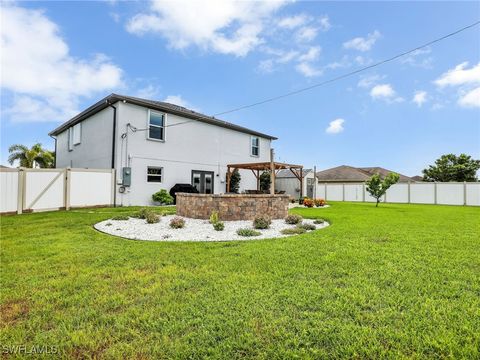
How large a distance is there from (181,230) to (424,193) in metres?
21.8

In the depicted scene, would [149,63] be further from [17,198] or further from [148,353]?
[148,353]

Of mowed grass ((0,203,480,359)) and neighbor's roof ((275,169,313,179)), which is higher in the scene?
neighbor's roof ((275,169,313,179))

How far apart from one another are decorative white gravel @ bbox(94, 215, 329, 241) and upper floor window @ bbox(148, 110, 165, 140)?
757 centimetres

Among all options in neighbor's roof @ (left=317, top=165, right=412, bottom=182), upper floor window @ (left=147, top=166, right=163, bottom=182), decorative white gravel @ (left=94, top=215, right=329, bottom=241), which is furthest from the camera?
neighbor's roof @ (left=317, top=165, right=412, bottom=182)

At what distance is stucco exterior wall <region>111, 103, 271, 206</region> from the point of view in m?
14.0

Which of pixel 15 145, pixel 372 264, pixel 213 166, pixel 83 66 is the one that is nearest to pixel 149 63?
pixel 83 66

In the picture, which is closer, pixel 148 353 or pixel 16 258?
pixel 148 353

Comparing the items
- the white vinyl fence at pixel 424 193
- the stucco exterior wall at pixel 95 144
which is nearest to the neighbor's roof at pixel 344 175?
the white vinyl fence at pixel 424 193

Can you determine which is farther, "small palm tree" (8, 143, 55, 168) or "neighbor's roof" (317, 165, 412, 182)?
"neighbor's roof" (317, 165, 412, 182)

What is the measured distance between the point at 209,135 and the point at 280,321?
660 inches

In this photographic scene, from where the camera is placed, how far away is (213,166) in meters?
18.7

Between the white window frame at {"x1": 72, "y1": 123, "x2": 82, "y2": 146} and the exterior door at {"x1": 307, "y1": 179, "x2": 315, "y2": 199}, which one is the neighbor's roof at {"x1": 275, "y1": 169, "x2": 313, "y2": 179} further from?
the white window frame at {"x1": 72, "y1": 123, "x2": 82, "y2": 146}

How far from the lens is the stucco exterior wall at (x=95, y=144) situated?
47.9 feet

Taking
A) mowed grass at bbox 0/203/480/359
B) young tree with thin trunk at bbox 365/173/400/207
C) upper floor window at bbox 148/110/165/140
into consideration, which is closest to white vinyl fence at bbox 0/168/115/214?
upper floor window at bbox 148/110/165/140
